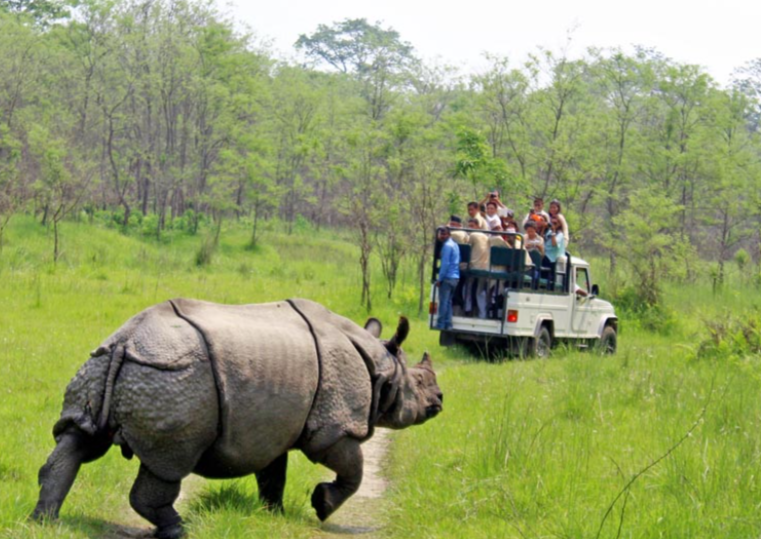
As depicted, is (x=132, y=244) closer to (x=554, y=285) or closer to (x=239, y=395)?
(x=554, y=285)

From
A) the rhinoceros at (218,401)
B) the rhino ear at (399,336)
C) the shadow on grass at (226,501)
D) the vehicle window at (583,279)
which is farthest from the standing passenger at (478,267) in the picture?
the shadow on grass at (226,501)

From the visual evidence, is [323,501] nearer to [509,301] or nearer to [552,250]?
[509,301]

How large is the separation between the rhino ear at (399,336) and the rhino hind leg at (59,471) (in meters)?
2.20

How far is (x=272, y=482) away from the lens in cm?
675

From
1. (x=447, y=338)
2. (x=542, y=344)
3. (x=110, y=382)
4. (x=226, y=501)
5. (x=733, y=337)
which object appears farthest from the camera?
(x=542, y=344)

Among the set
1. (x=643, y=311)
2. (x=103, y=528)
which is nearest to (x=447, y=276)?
(x=643, y=311)

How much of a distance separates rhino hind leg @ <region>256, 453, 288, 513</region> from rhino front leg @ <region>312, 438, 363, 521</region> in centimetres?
24

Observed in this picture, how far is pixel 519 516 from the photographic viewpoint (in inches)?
258

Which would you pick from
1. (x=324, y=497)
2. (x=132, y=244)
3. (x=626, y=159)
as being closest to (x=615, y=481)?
(x=324, y=497)

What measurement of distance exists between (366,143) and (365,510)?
18.7 meters

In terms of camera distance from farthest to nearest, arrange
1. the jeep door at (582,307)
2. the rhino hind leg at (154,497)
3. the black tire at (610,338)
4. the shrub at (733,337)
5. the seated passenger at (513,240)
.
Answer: the black tire at (610,338) < the jeep door at (582,307) < the seated passenger at (513,240) < the shrub at (733,337) < the rhino hind leg at (154,497)

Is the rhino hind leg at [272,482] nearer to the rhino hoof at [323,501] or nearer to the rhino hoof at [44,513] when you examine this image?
the rhino hoof at [323,501]

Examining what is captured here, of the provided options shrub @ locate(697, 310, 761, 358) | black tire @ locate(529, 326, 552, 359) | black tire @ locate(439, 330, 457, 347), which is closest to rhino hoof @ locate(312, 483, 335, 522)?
shrub @ locate(697, 310, 761, 358)

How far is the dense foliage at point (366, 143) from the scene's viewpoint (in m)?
24.3
